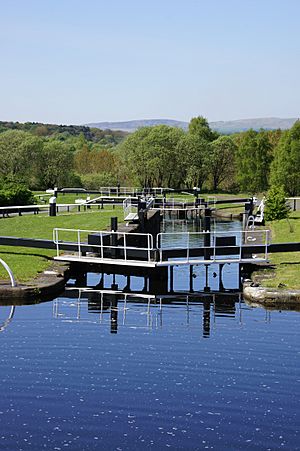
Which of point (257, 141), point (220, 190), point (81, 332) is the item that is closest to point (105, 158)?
point (220, 190)

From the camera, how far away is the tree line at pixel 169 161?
60150 millimetres

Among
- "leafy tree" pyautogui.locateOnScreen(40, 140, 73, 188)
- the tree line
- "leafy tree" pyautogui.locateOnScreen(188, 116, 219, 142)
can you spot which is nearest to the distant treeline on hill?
"leafy tree" pyautogui.locateOnScreen(188, 116, 219, 142)

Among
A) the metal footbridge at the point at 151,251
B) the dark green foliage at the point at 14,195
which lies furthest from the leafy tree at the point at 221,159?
the metal footbridge at the point at 151,251

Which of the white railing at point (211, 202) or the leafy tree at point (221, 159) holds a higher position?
the leafy tree at point (221, 159)

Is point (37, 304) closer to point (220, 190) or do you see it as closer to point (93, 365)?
point (93, 365)

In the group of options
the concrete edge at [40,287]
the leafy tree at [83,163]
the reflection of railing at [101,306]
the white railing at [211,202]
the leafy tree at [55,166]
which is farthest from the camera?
the leafy tree at [83,163]

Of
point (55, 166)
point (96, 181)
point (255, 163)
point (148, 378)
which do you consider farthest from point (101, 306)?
point (96, 181)

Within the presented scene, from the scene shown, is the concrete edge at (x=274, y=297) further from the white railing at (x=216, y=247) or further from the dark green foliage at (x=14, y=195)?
the dark green foliage at (x=14, y=195)

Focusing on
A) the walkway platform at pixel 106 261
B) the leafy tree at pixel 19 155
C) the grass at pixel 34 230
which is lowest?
the grass at pixel 34 230

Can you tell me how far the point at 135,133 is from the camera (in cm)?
6988

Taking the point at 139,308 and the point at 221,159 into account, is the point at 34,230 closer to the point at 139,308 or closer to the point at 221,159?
the point at 139,308

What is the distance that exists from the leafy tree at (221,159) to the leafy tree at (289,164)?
41.7 ft

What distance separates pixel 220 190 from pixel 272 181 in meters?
13.5

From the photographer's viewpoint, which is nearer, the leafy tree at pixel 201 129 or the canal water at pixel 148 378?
the canal water at pixel 148 378
